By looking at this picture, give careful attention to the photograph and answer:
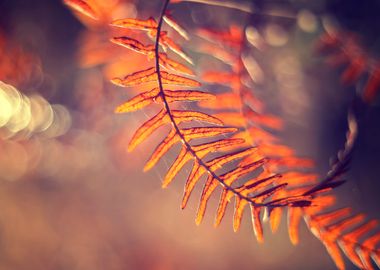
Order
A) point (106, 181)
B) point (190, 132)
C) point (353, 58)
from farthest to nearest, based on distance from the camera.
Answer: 1. point (106, 181)
2. point (353, 58)
3. point (190, 132)

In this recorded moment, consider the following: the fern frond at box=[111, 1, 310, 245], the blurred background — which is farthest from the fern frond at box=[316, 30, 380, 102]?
the blurred background

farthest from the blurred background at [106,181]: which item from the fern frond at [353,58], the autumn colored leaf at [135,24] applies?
the autumn colored leaf at [135,24]

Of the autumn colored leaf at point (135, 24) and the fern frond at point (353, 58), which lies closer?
the autumn colored leaf at point (135, 24)

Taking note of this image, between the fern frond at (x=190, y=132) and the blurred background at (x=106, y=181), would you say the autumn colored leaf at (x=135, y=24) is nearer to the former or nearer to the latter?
the fern frond at (x=190, y=132)

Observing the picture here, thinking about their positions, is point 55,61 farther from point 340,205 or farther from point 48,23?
point 340,205

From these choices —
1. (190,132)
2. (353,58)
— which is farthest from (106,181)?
(190,132)

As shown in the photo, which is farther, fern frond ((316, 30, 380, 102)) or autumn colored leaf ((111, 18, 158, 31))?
fern frond ((316, 30, 380, 102))

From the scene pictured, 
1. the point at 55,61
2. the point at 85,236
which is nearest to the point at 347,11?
the point at 55,61

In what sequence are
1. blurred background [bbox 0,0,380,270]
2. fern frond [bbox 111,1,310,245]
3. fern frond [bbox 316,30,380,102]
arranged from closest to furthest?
fern frond [bbox 111,1,310,245] → fern frond [bbox 316,30,380,102] → blurred background [bbox 0,0,380,270]

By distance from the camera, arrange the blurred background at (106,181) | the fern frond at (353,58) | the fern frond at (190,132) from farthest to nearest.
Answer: the blurred background at (106,181) < the fern frond at (353,58) < the fern frond at (190,132)

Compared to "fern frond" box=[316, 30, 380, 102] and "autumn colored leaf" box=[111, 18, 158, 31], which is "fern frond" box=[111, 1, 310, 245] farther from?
"fern frond" box=[316, 30, 380, 102]

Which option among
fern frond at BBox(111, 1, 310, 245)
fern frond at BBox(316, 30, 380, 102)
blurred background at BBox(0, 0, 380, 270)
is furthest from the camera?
blurred background at BBox(0, 0, 380, 270)

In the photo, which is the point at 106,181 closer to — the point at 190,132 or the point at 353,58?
the point at 353,58
